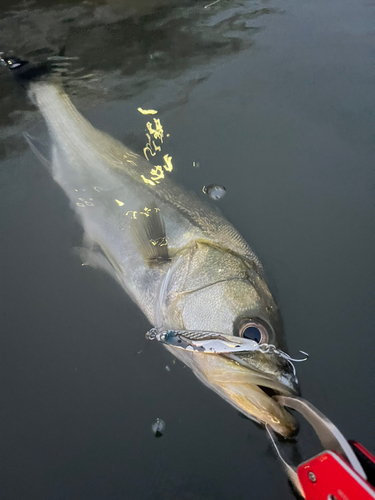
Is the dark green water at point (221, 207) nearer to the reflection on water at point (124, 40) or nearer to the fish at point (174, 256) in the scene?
the reflection on water at point (124, 40)

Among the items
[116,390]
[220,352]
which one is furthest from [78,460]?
[220,352]

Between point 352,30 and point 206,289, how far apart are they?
3.50 metres

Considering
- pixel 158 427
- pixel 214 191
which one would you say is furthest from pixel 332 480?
pixel 214 191

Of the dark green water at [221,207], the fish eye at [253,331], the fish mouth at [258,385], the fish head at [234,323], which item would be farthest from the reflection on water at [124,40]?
the fish mouth at [258,385]

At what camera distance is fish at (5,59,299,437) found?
152cm

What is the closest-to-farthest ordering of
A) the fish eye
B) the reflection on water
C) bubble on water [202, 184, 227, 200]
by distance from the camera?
the fish eye
bubble on water [202, 184, 227, 200]
the reflection on water

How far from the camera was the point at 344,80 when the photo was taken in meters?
2.99

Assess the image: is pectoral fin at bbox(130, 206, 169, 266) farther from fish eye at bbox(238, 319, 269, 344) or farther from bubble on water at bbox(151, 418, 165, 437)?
bubble on water at bbox(151, 418, 165, 437)

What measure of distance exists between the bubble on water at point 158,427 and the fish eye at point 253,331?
0.65 metres

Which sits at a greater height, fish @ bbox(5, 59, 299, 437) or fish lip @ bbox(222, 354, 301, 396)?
fish @ bbox(5, 59, 299, 437)

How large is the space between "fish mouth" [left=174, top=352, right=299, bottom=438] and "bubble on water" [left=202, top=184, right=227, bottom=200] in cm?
123

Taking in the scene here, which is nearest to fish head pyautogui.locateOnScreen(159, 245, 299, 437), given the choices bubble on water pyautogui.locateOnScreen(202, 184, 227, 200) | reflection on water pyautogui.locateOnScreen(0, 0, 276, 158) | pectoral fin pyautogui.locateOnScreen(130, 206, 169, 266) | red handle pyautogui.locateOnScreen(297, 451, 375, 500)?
pectoral fin pyautogui.locateOnScreen(130, 206, 169, 266)

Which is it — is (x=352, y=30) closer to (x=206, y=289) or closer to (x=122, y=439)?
(x=206, y=289)

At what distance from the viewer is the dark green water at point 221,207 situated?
1623 mm
